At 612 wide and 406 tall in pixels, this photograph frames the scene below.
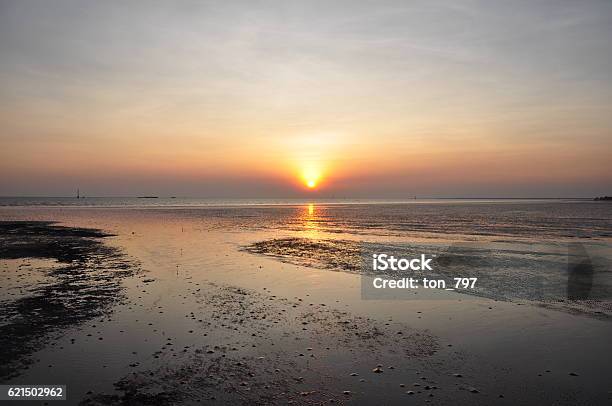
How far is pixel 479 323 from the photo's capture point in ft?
43.2

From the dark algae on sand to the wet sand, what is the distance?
0.95 ft

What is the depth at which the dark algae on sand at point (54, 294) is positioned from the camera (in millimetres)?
11104

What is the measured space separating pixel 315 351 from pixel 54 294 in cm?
1267

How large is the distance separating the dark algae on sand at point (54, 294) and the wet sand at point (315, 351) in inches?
11.4

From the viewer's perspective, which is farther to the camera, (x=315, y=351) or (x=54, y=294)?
(x=54, y=294)

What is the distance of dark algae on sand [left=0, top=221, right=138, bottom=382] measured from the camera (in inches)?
437

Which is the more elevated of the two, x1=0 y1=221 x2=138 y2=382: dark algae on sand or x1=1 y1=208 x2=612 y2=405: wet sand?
x1=0 y1=221 x2=138 y2=382: dark algae on sand

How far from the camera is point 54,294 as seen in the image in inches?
654

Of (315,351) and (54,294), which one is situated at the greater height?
(54,294)

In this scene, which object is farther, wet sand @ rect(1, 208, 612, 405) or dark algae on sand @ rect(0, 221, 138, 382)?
dark algae on sand @ rect(0, 221, 138, 382)

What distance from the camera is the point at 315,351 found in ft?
35.3

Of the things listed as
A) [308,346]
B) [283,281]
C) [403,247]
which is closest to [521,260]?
[403,247]

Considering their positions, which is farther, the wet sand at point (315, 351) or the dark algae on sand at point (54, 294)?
the dark algae on sand at point (54, 294)

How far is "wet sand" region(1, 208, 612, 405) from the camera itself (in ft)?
27.7
